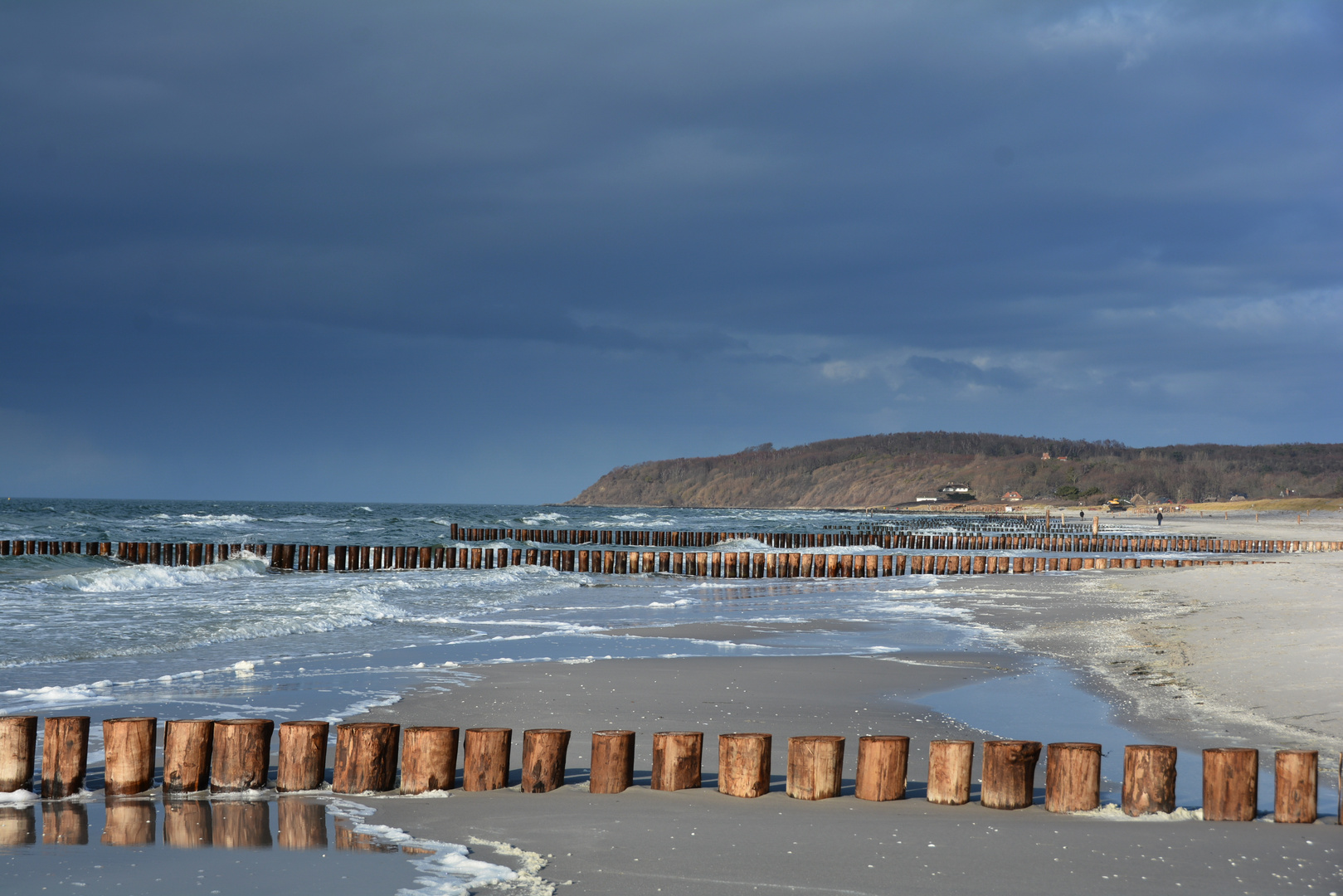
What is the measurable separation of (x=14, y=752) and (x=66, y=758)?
0.26m

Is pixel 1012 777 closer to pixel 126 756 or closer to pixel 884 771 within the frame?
pixel 884 771

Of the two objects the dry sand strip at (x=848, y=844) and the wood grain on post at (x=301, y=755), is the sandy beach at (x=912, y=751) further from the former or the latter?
the wood grain on post at (x=301, y=755)

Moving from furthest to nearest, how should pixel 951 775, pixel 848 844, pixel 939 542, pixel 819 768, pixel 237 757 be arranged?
1. pixel 939 542
2. pixel 237 757
3. pixel 819 768
4. pixel 951 775
5. pixel 848 844

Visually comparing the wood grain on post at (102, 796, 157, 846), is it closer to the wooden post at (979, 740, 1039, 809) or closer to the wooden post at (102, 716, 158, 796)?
the wooden post at (102, 716, 158, 796)

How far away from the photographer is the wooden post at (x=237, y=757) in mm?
5281

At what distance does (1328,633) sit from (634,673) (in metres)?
7.46

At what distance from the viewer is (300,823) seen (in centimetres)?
482

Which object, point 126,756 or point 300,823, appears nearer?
point 300,823

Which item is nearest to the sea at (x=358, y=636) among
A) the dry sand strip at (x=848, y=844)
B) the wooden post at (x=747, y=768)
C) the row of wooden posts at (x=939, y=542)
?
the dry sand strip at (x=848, y=844)

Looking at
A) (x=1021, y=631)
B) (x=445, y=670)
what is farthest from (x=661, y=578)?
(x=445, y=670)

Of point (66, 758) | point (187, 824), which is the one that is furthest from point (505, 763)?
point (66, 758)

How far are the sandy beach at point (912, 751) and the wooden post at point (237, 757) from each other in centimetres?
73

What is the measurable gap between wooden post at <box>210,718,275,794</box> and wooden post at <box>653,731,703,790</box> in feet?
6.61

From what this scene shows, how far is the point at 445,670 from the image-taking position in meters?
10.1
